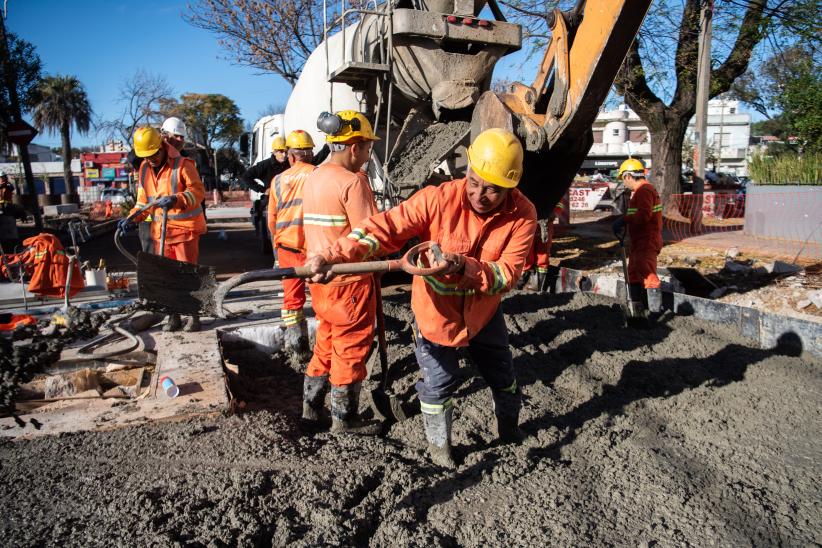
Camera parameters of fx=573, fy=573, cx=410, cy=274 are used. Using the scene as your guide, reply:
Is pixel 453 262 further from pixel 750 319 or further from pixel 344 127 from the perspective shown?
pixel 750 319

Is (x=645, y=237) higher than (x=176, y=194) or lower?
lower

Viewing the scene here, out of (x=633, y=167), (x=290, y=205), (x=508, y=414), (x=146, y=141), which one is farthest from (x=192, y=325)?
(x=633, y=167)

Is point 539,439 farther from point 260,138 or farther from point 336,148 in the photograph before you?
point 260,138

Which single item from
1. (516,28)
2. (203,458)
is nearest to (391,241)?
(203,458)

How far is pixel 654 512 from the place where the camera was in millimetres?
2617

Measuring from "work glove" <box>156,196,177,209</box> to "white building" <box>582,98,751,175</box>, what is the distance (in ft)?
164

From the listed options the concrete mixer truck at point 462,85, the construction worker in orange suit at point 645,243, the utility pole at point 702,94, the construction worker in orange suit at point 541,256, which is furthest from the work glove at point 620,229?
the utility pole at point 702,94

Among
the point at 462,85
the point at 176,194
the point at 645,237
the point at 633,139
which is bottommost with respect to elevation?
the point at 645,237

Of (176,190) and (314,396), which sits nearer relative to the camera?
(314,396)

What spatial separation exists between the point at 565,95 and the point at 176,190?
10.8ft

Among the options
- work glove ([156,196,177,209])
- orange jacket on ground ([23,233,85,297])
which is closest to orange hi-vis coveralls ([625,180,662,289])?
work glove ([156,196,177,209])

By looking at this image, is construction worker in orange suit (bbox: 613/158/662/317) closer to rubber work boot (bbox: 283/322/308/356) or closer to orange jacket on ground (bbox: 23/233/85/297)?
rubber work boot (bbox: 283/322/308/356)

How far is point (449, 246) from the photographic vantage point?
9.23ft

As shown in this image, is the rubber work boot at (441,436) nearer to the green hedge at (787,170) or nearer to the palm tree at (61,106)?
the green hedge at (787,170)
